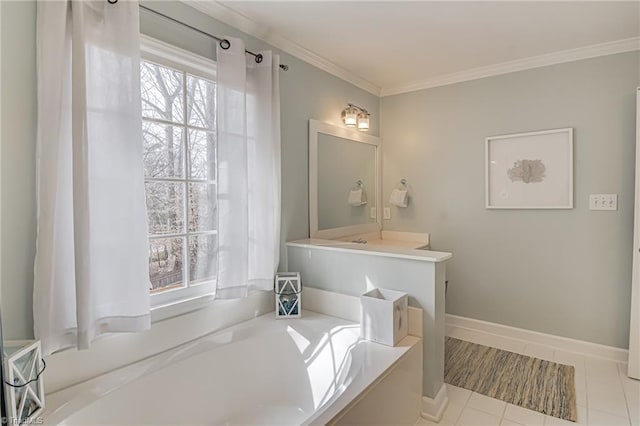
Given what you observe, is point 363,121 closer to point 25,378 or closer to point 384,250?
point 384,250

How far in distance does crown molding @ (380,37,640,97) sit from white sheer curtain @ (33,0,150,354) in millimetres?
2487

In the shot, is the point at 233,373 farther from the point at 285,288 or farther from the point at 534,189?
the point at 534,189

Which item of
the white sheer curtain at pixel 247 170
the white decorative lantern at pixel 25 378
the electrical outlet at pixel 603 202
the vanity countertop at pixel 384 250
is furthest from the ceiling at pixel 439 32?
the white decorative lantern at pixel 25 378

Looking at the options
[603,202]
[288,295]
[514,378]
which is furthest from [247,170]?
[603,202]

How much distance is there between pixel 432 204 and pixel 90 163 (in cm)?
272

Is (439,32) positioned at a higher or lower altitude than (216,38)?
higher

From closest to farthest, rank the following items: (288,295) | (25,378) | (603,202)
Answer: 1. (25,378)
2. (288,295)
3. (603,202)

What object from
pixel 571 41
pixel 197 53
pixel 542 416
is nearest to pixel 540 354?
pixel 542 416

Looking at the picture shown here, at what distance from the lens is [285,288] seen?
2.23 meters

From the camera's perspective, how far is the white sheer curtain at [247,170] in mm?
1908

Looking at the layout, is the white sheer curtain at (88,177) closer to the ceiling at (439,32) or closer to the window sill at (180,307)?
the window sill at (180,307)

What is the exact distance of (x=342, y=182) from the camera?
9.80ft

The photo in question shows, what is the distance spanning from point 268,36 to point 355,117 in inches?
39.2

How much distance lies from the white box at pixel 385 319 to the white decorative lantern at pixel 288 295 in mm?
501
